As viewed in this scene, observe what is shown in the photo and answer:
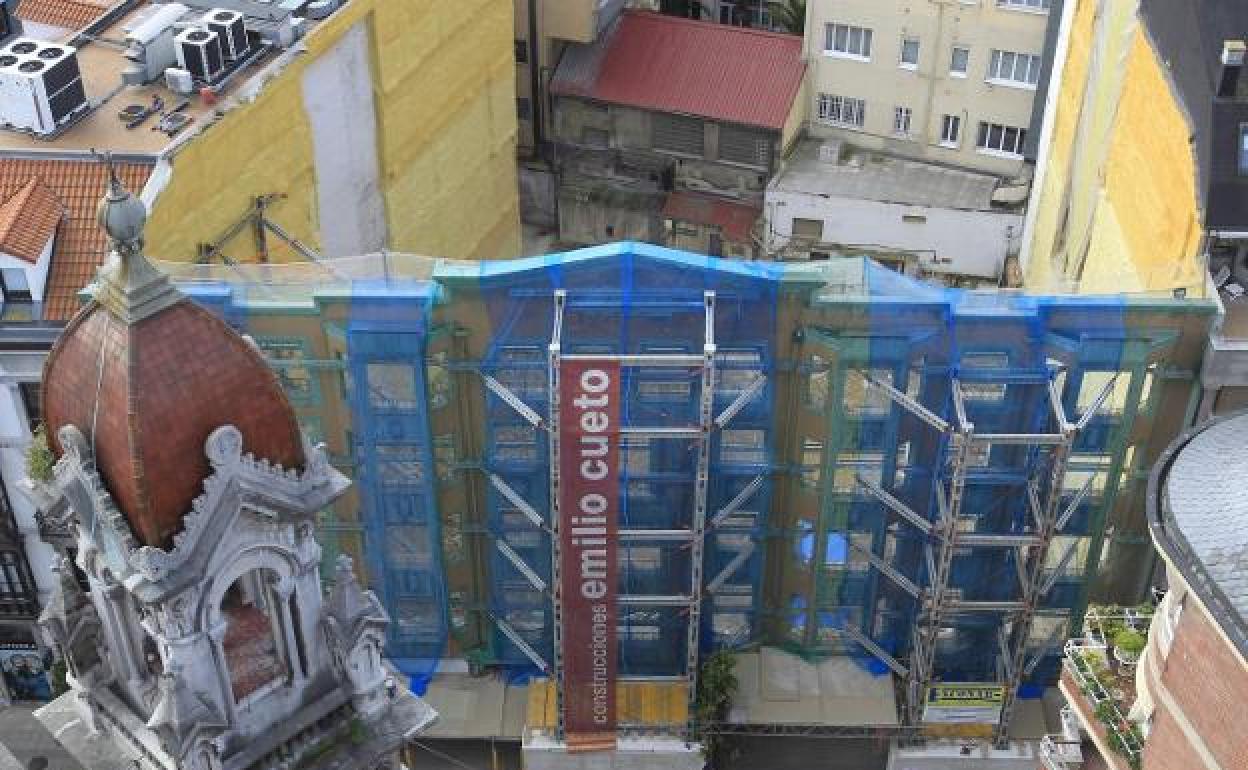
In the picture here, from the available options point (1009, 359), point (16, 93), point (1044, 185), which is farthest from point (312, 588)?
point (1044, 185)

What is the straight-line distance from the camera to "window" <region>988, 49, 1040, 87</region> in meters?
67.7

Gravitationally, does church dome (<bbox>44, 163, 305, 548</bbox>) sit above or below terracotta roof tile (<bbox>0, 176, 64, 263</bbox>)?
above

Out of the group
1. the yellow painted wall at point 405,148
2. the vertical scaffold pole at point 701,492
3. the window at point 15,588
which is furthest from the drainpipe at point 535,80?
the window at point 15,588

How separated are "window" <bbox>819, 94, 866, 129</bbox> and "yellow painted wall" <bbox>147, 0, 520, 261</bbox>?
546 inches

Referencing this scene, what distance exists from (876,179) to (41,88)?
35581 millimetres

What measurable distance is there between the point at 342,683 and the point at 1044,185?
42.4 meters

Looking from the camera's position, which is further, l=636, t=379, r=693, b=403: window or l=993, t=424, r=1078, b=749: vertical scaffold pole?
l=636, t=379, r=693, b=403: window

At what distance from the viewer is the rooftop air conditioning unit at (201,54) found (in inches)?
2074

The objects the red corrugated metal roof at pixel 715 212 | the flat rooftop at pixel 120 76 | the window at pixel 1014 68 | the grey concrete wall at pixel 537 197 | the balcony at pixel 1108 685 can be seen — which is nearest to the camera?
the balcony at pixel 1108 685

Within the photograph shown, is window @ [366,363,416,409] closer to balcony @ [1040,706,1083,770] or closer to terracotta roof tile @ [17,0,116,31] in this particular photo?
balcony @ [1040,706,1083,770]

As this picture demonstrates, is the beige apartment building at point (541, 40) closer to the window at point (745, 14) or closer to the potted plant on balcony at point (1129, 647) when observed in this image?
the window at point (745, 14)

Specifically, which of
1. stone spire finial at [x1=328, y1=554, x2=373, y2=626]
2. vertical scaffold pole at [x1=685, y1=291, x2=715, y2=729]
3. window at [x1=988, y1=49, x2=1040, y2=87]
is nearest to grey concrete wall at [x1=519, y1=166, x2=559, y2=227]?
window at [x1=988, y1=49, x2=1040, y2=87]

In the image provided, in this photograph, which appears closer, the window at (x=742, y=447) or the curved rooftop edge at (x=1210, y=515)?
the curved rooftop edge at (x=1210, y=515)

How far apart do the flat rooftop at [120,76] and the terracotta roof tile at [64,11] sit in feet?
0.17
